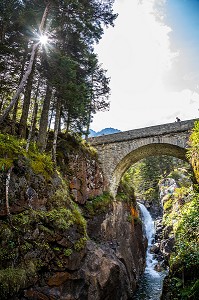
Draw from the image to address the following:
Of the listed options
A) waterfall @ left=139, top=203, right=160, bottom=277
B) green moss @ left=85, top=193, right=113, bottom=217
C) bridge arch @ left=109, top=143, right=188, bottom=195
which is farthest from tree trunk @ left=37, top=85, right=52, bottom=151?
waterfall @ left=139, top=203, right=160, bottom=277

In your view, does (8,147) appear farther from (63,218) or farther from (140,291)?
(140,291)

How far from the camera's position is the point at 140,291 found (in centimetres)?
1371

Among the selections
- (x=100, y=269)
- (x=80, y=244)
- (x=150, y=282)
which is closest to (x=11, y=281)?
(x=80, y=244)

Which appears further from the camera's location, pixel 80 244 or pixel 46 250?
pixel 80 244

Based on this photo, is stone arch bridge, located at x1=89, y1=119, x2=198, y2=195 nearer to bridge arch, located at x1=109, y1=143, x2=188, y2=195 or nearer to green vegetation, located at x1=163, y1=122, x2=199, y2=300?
bridge arch, located at x1=109, y1=143, x2=188, y2=195

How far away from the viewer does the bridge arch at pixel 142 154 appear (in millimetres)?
15508

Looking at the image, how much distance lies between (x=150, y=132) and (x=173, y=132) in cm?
148

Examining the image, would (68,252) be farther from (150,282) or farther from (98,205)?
(150,282)

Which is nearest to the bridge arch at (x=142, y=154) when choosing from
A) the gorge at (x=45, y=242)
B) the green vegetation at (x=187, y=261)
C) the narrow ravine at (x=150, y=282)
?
the gorge at (x=45, y=242)

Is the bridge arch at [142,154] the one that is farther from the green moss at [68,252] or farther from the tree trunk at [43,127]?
the green moss at [68,252]

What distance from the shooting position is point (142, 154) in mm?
17203

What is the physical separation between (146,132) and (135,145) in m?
1.17

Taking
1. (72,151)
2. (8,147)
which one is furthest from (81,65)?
(8,147)

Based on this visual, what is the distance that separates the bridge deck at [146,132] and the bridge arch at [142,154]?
2.78ft
